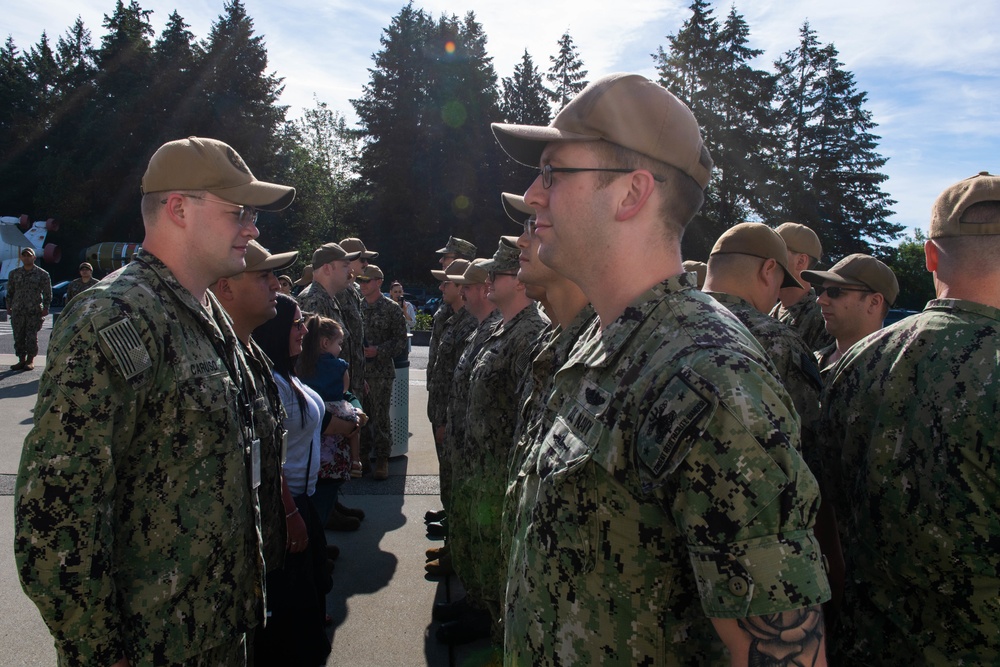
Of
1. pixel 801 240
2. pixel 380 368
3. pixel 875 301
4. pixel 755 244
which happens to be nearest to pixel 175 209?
pixel 755 244

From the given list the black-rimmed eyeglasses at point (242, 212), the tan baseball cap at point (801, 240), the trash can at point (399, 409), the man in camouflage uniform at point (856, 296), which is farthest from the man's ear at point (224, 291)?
the trash can at point (399, 409)

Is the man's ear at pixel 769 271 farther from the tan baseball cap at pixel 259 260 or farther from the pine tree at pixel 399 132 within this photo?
the pine tree at pixel 399 132

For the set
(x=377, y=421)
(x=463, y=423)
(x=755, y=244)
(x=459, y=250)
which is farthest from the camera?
(x=459, y=250)

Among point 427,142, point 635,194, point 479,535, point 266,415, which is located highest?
point 427,142

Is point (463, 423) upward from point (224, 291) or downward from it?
downward

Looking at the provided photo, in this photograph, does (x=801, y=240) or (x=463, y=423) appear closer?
(x=463, y=423)

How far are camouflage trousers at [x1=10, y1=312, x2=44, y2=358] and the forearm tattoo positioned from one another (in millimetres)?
13718

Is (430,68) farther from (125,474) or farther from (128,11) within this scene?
(125,474)

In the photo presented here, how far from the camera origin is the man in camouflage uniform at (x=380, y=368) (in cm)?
736

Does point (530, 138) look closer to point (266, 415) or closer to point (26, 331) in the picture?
point (266, 415)

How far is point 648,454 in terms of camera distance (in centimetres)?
131

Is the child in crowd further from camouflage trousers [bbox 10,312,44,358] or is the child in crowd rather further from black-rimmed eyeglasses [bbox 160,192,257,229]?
camouflage trousers [bbox 10,312,44,358]

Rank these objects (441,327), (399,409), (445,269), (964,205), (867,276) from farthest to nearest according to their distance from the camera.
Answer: (445,269) < (399,409) < (441,327) < (867,276) < (964,205)

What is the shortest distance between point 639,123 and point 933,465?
4.76ft
